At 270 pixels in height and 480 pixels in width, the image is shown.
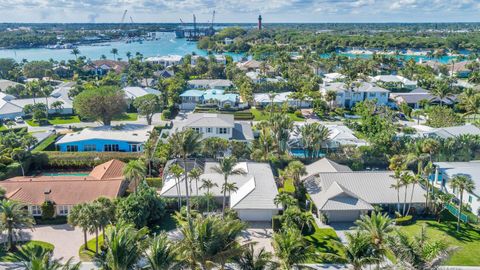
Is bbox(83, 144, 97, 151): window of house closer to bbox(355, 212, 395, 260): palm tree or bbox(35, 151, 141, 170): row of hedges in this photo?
bbox(35, 151, 141, 170): row of hedges

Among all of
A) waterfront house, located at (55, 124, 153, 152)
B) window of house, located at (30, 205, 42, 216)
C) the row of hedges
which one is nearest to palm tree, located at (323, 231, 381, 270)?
window of house, located at (30, 205, 42, 216)

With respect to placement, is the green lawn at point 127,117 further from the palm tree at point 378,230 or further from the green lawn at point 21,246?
the palm tree at point 378,230

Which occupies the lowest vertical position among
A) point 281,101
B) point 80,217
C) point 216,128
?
point 80,217

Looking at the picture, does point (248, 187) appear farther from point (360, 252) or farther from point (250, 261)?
point (360, 252)

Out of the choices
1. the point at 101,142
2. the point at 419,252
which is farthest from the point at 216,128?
the point at 419,252

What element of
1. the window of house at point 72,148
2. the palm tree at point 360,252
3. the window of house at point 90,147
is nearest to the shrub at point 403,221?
the palm tree at point 360,252

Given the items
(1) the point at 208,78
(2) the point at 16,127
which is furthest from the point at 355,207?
(1) the point at 208,78
